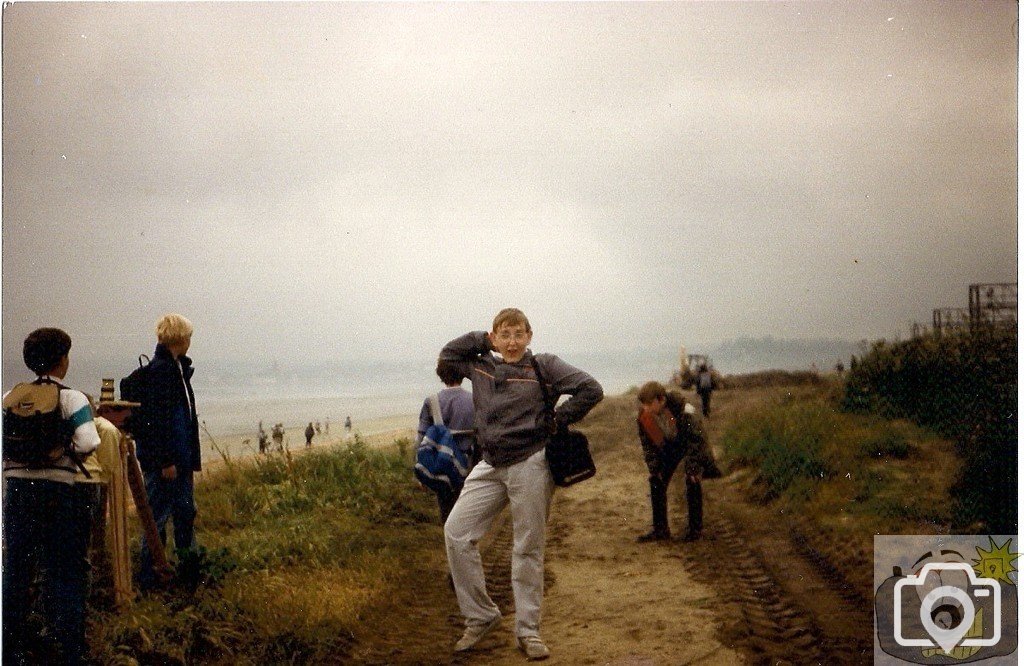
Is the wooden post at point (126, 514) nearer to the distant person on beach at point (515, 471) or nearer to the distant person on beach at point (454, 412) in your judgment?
the distant person on beach at point (454, 412)

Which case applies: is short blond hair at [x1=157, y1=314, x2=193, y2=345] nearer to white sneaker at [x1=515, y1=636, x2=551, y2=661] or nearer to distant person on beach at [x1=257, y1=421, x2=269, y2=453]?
distant person on beach at [x1=257, y1=421, x2=269, y2=453]

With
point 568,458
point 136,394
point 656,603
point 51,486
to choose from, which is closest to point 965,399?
point 656,603

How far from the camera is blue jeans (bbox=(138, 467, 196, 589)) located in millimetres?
5574

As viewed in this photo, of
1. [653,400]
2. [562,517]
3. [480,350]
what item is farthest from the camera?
[562,517]

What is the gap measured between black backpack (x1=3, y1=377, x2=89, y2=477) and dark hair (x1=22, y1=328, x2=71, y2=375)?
232 mm

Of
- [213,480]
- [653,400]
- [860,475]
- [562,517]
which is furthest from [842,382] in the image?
[213,480]

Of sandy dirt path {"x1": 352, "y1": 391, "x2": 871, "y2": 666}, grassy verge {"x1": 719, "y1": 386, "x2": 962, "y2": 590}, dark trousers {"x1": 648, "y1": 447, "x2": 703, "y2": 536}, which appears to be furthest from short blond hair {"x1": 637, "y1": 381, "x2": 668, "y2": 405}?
grassy verge {"x1": 719, "y1": 386, "x2": 962, "y2": 590}

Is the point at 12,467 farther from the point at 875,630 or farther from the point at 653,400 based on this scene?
the point at 875,630

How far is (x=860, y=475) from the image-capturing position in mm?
6996

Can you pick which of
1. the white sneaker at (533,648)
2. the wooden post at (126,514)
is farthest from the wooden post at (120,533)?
the white sneaker at (533,648)

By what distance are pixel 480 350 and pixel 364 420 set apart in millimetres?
2020

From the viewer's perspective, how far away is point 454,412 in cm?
561

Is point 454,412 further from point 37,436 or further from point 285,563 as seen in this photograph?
point 37,436

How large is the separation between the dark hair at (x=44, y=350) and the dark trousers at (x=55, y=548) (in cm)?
58
